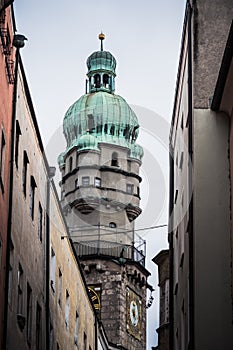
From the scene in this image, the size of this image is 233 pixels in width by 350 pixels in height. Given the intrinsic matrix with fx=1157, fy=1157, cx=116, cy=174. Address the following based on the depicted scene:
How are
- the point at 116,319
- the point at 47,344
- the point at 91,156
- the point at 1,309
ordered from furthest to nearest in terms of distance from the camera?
1. the point at 91,156
2. the point at 116,319
3. the point at 47,344
4. the point at 1,309

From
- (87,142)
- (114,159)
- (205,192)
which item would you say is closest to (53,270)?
(205,192)

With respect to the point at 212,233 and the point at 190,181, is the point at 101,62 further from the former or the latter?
the point at 212,233

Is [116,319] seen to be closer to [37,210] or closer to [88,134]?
[88,134]

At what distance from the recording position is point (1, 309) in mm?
24891

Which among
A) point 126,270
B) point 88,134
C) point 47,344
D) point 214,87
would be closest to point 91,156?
point 88,134

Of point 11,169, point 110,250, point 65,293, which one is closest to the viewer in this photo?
point 11,169

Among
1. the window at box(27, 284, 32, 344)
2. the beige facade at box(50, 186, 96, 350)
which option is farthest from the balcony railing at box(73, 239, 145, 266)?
the window at box(27, 284, 32, 344)

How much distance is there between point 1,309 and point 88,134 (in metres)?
73.2

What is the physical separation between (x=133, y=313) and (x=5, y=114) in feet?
220

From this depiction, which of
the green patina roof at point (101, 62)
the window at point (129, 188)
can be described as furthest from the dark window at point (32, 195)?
the green patina roof at point (101, 62)

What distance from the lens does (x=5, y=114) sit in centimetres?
2584

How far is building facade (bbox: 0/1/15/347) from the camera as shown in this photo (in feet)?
82.0

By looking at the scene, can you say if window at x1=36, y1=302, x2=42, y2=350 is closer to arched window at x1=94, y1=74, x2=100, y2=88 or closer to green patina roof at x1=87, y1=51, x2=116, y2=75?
green patina roof at x1=87, y1=51, x2=116, y2=75

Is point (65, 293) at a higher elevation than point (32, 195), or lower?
lower
